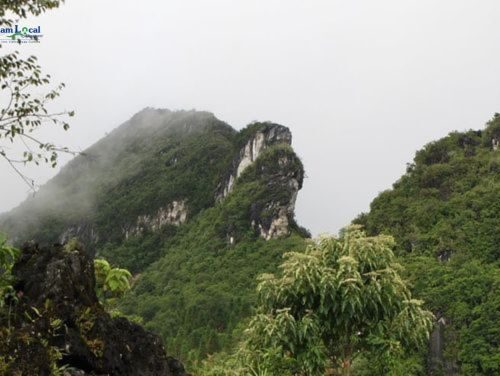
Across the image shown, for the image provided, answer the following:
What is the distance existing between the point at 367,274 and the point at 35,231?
579 feet

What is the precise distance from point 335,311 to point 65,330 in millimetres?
5263

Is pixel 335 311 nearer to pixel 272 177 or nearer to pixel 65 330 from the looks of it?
pixel 65 330

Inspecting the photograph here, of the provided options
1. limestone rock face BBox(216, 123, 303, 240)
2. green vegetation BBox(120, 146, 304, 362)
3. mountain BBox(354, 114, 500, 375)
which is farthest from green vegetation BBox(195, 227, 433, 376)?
limestone rock face BBox(216, 123, 303, 240)

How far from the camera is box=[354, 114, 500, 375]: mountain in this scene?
4291 centimetres

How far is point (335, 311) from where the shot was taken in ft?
31.9

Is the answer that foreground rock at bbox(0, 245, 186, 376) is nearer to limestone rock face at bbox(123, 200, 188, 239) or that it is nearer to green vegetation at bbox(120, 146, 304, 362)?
green vegetation at bbox(120, 146, 304, 362)

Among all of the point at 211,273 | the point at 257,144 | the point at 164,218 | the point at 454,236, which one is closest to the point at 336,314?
the point at 454,236

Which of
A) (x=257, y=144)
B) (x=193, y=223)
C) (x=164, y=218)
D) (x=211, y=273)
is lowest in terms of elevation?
(x=211, y=273)

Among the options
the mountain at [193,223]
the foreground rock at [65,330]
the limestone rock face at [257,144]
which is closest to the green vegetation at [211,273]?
the mountain at [193,223]

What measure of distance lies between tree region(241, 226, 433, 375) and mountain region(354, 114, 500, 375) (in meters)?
32.8

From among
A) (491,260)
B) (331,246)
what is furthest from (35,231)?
(331,246)

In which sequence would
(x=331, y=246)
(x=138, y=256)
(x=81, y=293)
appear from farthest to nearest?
1. (x=138, y=256)
2. (x=331, y=246)
3. (x=81, y=293)

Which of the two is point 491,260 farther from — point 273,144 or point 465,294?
point 273,144

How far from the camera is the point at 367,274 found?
9.53 meters
